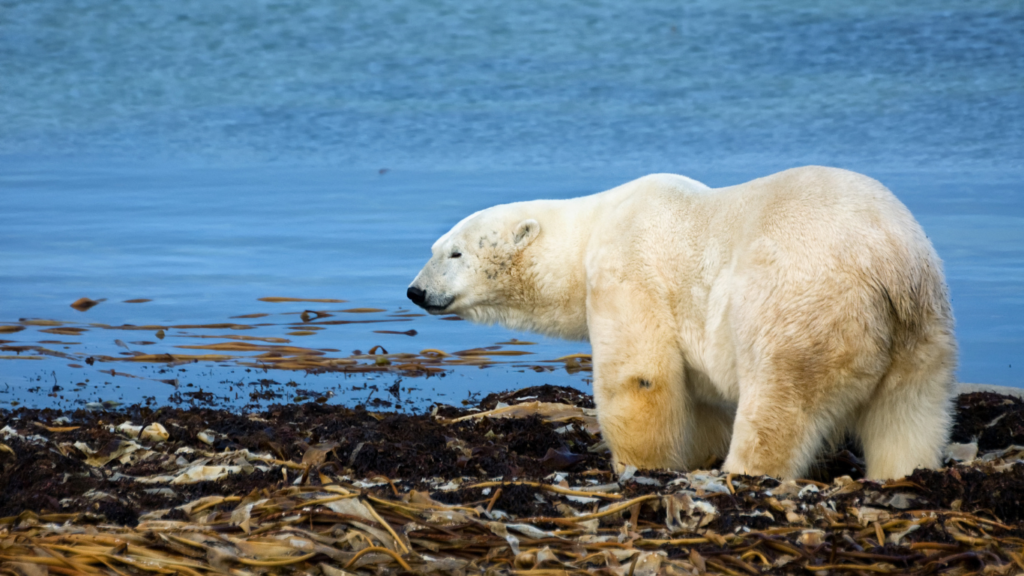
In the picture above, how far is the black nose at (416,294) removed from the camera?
488 cm

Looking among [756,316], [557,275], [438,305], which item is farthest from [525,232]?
[756,316]

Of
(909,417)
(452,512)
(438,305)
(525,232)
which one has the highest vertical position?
(525,232)

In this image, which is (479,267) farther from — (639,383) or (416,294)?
(639,383)

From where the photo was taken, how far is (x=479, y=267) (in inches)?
191

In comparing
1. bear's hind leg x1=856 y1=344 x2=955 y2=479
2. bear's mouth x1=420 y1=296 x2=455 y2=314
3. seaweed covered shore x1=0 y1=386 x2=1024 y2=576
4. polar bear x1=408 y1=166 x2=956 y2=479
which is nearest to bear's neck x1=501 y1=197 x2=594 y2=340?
polar bear x1=408 y1=166 x2=956 y2=479

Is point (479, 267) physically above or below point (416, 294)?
above

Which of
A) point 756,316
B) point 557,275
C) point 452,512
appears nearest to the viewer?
point 452,512

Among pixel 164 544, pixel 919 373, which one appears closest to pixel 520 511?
pixel 164 544

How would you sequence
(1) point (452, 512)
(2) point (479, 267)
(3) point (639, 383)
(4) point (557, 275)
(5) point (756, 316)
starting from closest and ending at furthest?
Answer: (1) point (452, 512) → (5) point (756, 316) → (3) point (639, 383) → (4) point (557, 275) → (2) point (479, 267)

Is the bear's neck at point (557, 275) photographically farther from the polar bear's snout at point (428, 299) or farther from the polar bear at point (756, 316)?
the polar bear's snout at point (428, 299)

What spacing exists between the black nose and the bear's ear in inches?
22.2

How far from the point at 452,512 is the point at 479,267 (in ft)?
6.99

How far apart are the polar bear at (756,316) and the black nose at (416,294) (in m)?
0.50

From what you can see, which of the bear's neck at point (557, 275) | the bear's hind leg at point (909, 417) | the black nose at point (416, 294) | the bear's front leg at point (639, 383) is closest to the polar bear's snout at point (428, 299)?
the black nose at point (416, 294)
